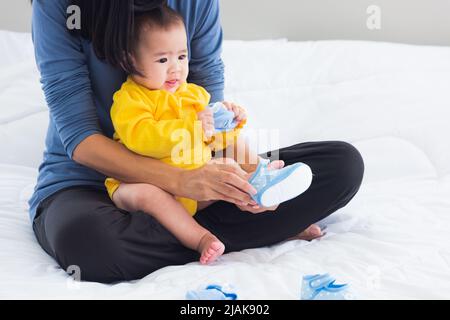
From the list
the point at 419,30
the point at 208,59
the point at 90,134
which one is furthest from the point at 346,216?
the point at 419,30

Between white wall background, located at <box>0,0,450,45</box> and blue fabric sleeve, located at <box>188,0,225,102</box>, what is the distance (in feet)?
3.10

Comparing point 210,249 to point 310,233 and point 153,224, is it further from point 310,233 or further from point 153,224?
point 310,233

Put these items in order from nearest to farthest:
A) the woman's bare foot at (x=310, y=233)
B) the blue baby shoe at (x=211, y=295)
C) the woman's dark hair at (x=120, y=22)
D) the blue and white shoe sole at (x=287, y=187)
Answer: the blue baby shoe at (x=211, y=295)
the blue and white shoe sole at (x=287, y=187)
the woman's dark hair at (x=120, y=22)
the woman's bare foot at (x=310, y=233)

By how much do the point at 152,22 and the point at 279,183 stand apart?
361mm

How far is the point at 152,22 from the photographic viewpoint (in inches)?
51.1

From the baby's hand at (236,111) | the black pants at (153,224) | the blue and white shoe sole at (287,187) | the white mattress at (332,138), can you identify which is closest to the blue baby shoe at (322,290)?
the white mattress at (332,138)

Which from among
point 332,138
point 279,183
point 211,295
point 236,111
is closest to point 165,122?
point 236,111

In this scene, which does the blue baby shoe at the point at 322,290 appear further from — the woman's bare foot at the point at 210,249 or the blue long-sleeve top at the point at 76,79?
the blue long-sleeve top at the point at 76,79

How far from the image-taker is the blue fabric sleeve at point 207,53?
1495 millimetres

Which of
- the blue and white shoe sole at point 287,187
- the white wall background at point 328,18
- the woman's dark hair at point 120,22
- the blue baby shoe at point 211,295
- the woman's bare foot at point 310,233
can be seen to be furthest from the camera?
the white wall background at point 328,18

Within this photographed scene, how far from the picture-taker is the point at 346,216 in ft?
4.83

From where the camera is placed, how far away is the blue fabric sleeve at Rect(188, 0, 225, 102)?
4.91 ft

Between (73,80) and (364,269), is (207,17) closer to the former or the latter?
(73,80)

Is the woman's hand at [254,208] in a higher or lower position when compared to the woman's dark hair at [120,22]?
lower
